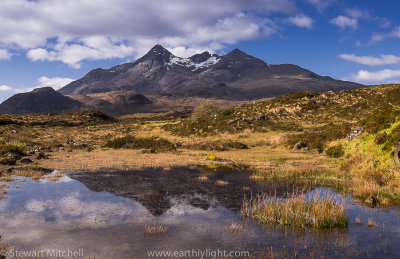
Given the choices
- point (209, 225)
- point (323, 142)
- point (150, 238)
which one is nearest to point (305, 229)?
point (209, 225)

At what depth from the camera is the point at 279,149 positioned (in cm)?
4047

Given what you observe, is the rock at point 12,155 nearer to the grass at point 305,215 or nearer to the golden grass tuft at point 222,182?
the golden grass tuft at point 222,182

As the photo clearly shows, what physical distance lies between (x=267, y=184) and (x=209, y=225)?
8751 millimetres

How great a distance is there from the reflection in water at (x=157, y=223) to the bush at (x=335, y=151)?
49.5 feet

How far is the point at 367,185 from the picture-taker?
680 inches

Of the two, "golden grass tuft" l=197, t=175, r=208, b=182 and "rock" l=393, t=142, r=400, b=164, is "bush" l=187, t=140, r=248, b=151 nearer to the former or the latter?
"golden grass tuft" l=197, t=175, r=208, b=182

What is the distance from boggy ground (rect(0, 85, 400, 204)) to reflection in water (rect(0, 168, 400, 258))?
4.67 metres

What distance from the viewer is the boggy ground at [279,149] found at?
2145 centimetres

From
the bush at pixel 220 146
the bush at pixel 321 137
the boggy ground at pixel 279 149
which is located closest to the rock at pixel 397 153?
the boggy ground at pixel 279 149

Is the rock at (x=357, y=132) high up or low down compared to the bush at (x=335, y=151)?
up

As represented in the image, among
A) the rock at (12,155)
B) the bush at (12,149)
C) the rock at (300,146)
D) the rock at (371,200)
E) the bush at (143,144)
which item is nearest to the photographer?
the rock at (371,200)

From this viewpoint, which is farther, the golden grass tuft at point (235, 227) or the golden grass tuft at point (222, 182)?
the golden grass tuft at point (222, 182)

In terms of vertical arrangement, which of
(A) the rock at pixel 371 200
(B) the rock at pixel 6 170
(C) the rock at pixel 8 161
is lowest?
(A) the rock at pixel 371 200

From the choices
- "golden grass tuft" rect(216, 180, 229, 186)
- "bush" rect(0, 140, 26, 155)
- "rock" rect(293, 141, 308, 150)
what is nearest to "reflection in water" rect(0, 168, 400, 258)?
"golden grass tuft" rect(216, 180, 229, 186)
